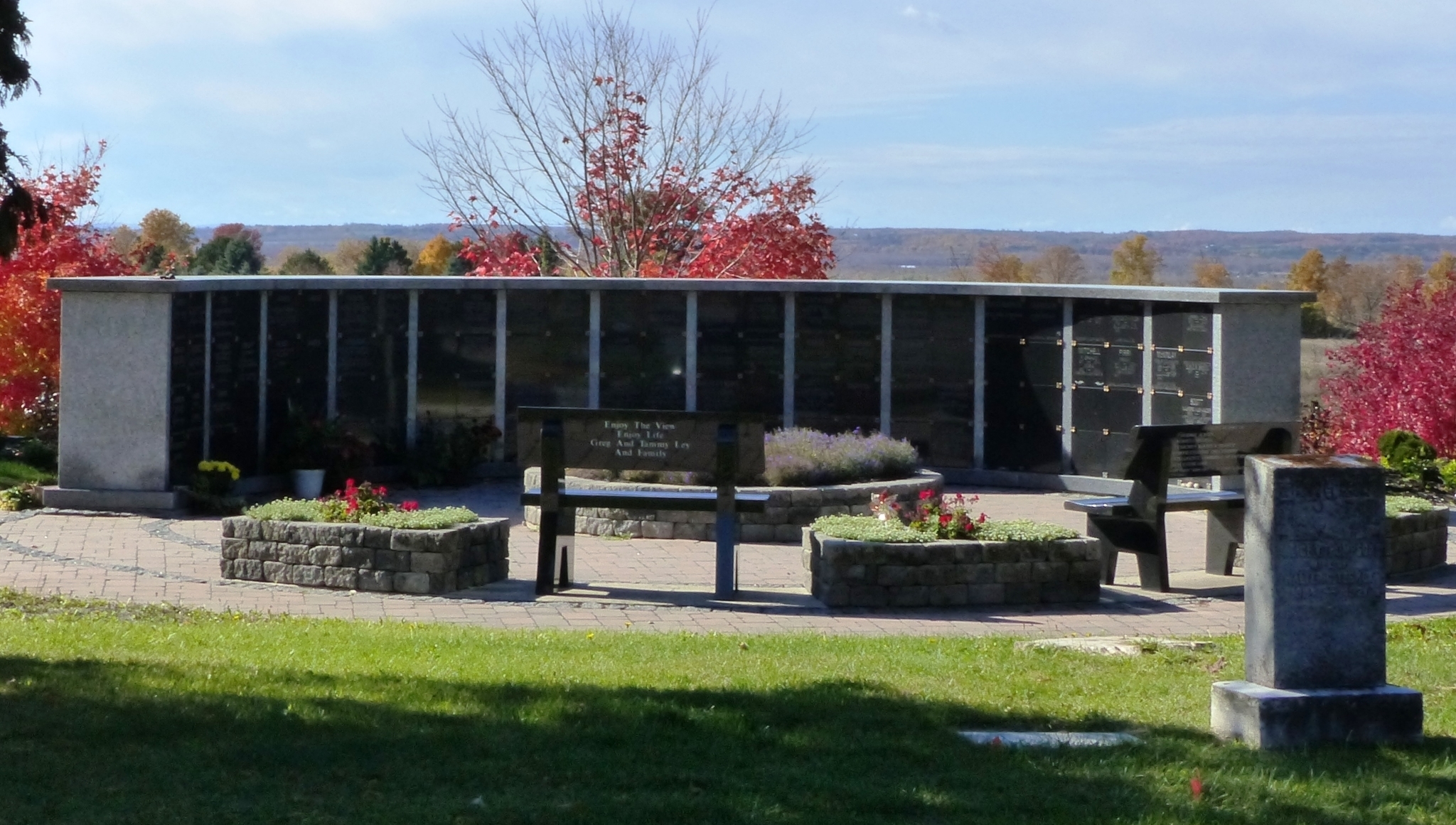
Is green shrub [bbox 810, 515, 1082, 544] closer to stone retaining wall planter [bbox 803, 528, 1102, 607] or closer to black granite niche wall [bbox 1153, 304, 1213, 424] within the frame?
stone retaining wall planter [bbox 803, 528, 1102, 607]

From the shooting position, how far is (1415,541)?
39.3 ft

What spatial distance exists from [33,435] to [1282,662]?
14.7 m

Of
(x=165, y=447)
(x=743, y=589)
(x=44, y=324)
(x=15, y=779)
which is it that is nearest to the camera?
(x=15, y=779)

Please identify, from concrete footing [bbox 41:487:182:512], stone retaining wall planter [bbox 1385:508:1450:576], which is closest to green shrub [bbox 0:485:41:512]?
concrete footing [bbox 41:487:182:512]

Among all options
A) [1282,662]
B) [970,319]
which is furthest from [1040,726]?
[970,319]

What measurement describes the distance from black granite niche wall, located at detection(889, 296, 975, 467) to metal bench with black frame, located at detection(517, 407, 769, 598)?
7030mm

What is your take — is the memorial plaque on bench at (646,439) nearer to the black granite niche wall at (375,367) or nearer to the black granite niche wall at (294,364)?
the black granite niche wall at (294,364)

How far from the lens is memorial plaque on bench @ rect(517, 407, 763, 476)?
35.2ft

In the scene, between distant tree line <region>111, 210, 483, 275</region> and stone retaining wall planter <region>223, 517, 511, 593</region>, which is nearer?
stone retaining wall planter <region>223, 517, 511, 593</region>

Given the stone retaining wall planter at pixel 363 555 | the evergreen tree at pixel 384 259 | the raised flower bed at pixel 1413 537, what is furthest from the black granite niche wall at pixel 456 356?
the evergreen tree at pixel 384 259

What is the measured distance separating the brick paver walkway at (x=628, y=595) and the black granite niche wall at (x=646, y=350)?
462 cm

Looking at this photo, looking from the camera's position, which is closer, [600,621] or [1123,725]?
[1123,725]

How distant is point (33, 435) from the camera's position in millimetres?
17594

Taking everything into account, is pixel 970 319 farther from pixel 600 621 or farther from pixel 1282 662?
pixel 1282 662
